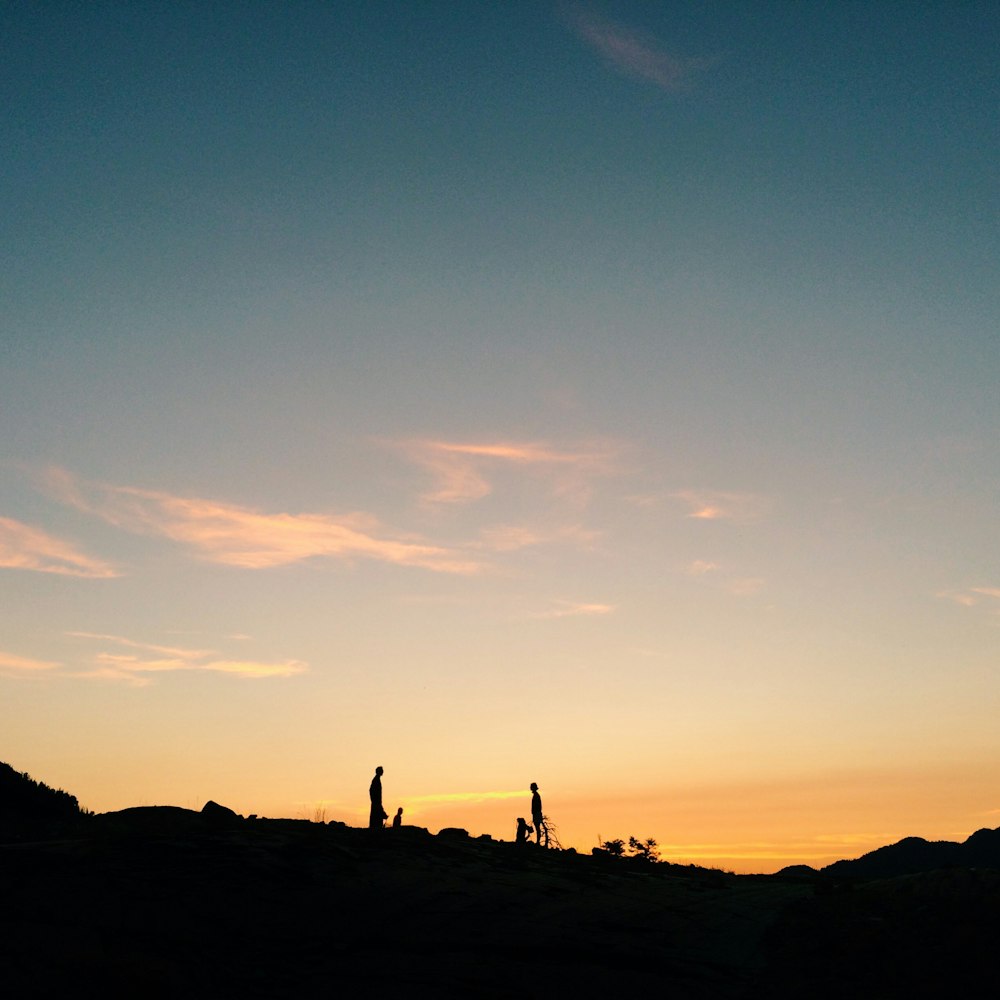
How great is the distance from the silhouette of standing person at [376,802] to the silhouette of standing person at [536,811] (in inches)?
310

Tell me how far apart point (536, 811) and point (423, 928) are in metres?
19.2

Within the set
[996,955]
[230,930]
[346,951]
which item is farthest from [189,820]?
[996,955]

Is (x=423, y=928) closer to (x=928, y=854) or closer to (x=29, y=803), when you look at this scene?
(x=29, y=803)

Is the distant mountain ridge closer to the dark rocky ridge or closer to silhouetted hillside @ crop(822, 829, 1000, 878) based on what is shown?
silhouetted hillside @ crop(822, 829, 1000, 878)

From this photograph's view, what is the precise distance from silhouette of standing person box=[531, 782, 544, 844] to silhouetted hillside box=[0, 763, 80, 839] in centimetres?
1840

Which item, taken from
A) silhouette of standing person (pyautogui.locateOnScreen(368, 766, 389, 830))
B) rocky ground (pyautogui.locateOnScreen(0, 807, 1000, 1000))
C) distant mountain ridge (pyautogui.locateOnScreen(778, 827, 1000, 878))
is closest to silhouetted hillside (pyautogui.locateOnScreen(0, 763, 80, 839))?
silhouette of standing person (pyautogui.locateOnScreen(368, 766, 389, 830))

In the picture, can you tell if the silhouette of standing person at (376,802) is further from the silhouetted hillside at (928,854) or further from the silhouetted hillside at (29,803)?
the silhouetted hillside at (928,854)

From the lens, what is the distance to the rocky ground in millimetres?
14414

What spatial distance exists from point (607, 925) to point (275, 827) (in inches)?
492

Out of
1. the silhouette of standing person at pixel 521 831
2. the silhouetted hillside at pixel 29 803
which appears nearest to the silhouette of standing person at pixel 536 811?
the silhouette of standing person at pixel 521 831

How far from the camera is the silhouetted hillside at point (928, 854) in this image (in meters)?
110

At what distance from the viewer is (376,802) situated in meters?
29.8

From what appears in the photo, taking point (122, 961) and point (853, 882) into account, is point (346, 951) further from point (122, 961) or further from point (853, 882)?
point (853, 882)

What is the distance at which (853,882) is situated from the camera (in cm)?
2683
